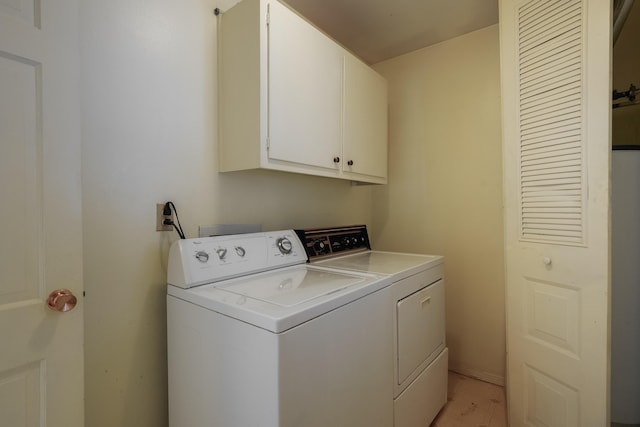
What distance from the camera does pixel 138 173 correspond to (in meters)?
1.29

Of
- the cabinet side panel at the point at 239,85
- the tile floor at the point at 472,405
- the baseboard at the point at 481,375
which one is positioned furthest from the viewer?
the baseboard at the point at 481,375

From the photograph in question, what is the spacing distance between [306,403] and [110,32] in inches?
60.5

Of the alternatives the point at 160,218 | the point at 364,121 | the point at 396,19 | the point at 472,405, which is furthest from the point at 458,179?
the point at 160,218


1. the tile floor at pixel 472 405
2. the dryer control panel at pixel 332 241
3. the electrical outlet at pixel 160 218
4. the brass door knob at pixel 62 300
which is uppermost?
the electrical outlet at pixel 160 218

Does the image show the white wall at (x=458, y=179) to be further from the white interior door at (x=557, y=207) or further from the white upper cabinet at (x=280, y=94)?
the white upper cabinet at (x=280, y=94)

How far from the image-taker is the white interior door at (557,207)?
129 centimetres

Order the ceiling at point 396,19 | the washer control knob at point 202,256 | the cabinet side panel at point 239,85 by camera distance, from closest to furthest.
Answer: the washer control knob at point 202,256
the cabinet side panel at point 239,85
the ceiling at point 396,19

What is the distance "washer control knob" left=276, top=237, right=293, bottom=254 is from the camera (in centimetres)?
163

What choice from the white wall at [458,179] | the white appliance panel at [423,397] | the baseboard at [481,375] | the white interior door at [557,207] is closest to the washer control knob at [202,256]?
the white appliance panel at [423,397]

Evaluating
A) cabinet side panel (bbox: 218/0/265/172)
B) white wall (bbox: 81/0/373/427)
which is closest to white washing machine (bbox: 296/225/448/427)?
cabinet side panel (bbox: 218/0/265/172)

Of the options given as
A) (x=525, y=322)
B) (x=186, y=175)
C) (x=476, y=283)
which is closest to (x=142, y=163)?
(x=186, y=175)

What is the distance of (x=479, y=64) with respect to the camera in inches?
89.0

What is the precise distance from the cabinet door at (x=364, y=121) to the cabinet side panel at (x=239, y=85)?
66cm

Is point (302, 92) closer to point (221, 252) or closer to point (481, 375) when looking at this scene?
point (221, 252)
